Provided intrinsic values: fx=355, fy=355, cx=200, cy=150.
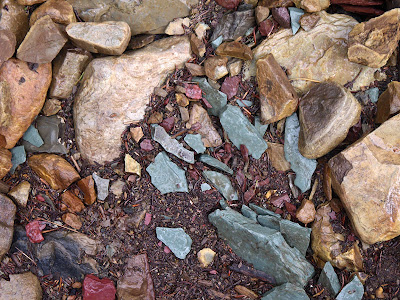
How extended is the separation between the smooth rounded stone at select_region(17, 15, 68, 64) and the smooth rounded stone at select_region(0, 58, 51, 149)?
0.27 ft

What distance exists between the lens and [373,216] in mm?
2504

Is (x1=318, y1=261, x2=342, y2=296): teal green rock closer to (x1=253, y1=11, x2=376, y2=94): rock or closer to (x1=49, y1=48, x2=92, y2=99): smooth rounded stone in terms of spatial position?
(x1=253, y1=11, x2=376, y2=94): rock

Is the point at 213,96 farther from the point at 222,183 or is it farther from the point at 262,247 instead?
the point at 262,247

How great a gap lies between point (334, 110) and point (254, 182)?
808 millimetres

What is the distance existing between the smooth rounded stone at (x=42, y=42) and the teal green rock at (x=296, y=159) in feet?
6.16

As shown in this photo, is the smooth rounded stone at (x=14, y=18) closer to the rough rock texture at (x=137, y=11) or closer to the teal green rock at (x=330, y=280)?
the rough rock texture at (x=137, y=11)

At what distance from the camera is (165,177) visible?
2750 millimetres

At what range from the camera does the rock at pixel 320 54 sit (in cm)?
277

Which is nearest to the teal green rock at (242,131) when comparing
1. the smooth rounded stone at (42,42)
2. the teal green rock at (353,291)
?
the teal green rock at (353,291)

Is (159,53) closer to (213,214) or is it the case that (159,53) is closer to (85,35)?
(85,35)

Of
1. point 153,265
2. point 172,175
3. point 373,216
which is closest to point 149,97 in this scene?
point 172,175

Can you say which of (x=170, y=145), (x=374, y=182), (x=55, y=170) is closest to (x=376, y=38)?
(x=374, y=182)

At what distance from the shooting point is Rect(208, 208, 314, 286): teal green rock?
100 inches

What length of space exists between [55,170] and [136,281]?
1055 mm
